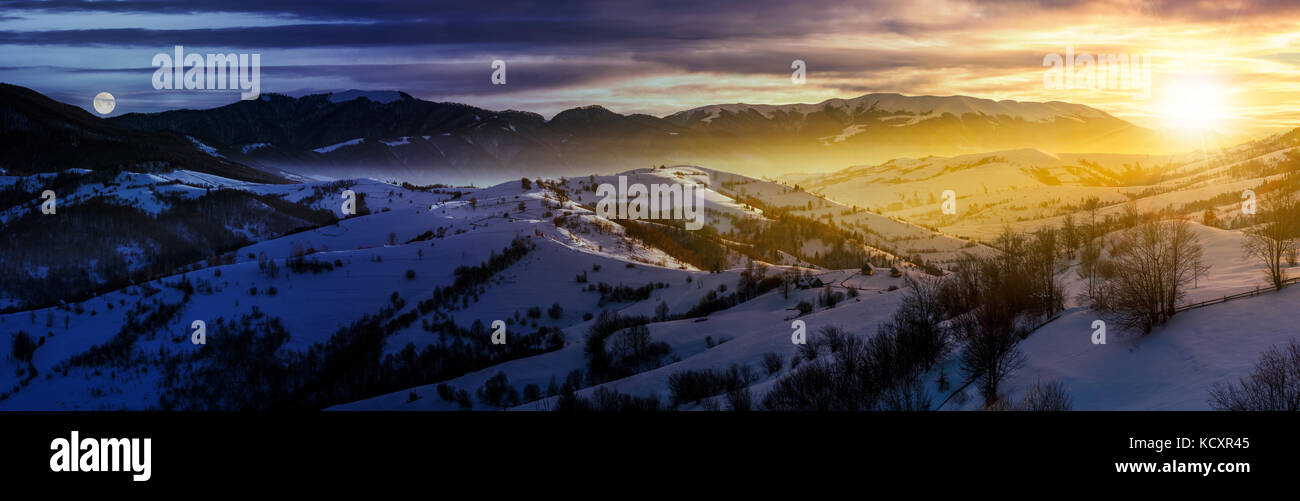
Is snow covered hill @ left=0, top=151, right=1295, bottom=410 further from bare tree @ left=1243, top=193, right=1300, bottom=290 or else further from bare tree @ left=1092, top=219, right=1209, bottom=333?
bare tree @ left=1243, top=193, right=1300, bottom=290

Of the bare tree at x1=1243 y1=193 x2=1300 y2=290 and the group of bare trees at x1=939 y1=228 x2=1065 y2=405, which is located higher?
the bare tree at x1=1243 y1=193 x2=1300 y2=290

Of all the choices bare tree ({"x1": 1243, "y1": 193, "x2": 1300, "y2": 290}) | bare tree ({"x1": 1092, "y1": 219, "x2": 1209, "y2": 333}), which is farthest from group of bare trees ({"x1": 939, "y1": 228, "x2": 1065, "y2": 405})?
bare tree ({"x1": 1243, "y1": 193, "x2": 1300, "y2": 290})

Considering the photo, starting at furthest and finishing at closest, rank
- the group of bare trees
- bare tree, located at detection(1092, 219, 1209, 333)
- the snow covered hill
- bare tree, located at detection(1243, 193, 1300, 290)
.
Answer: bare tree, located at detection(1243, 193, 1300, 290), bare tree, located at detection(1092, 219, 1209, 333), the snow covered hill, the group of bare trees

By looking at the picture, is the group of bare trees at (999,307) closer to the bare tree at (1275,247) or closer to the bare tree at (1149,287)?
the bare tree at (1149,287)

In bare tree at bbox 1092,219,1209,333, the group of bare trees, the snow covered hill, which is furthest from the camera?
bare tree at bbox 1092,219,1209,333

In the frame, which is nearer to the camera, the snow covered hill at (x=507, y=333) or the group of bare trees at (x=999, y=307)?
the group of bare trees at (x=999, y=307)

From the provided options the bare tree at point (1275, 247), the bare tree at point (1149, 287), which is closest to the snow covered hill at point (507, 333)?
the bare tree at point (1149, 287)

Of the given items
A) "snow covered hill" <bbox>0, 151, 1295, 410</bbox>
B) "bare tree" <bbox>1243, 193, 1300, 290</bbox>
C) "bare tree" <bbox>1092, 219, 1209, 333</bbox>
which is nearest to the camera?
"snow covered hill" <bbox>0, 151, 1295, 410</bbox>

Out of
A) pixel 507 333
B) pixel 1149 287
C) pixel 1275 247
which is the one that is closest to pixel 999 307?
pixel 1149 287

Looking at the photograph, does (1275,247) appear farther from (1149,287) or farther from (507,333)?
(507,333)

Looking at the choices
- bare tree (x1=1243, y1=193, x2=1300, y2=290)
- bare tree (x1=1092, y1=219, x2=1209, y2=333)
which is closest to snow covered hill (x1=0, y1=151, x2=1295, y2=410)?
bare tree (x1=1092, y1=219, x2=1209, y2=333)

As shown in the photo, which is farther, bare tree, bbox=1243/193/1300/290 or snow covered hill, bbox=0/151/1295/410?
bare tree, bbox=1243/193/1300/290

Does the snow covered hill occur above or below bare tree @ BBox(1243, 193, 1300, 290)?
below
